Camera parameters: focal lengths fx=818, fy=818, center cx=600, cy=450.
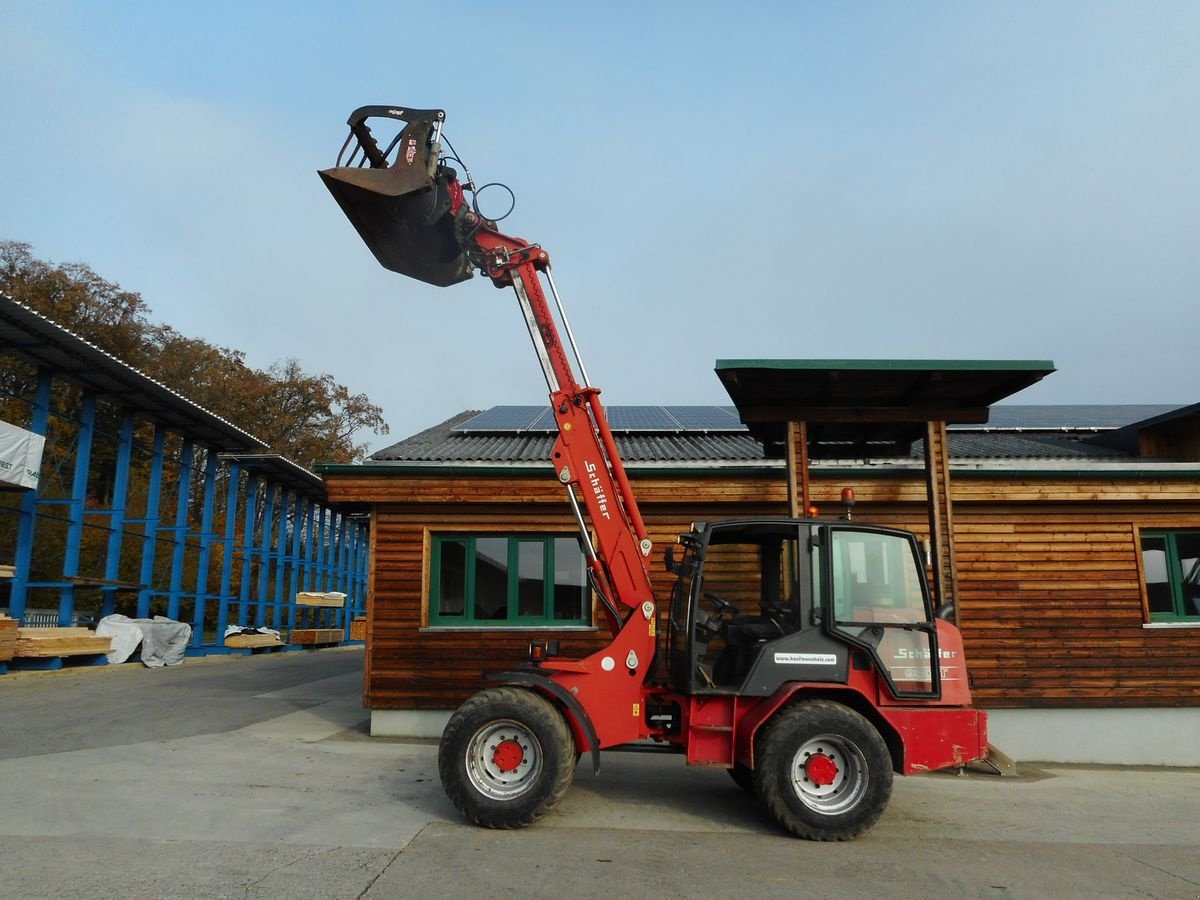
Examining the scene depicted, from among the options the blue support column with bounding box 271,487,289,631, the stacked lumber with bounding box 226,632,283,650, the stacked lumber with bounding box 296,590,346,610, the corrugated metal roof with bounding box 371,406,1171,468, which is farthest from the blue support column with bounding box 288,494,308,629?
the corrugated metal roof with bounding box 371,406,1171,468

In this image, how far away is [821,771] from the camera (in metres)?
6.22

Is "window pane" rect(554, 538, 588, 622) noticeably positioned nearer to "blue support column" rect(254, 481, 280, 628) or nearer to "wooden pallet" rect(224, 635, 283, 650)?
"wooden pallet" rect(224, 635, 283, 650)

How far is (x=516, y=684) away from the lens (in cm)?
648

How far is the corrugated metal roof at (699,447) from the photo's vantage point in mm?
11031

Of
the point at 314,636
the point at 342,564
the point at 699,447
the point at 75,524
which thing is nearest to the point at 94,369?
the point at 75,524

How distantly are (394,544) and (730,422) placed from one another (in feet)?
22.9

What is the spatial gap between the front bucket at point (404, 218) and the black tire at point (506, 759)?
3837 millimetres

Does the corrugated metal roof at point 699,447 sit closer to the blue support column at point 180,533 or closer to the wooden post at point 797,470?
the wooden post at point 797,470

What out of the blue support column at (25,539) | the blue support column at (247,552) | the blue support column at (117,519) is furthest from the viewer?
the blue support column at (247,552)

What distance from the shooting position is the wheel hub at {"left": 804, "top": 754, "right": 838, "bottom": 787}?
20.4 feet

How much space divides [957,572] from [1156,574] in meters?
2.64

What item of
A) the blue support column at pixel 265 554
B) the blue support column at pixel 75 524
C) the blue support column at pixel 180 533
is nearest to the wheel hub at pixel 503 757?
the blue support column at pixel 75 524

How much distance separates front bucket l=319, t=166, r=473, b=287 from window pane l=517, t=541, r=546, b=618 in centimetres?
413

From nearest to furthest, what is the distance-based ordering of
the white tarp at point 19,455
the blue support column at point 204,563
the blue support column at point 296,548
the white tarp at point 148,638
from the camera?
the white tarp at point 19,455, the white tarp at point 148,638, the blue support column at point 204,563, the blue support column at point 296,548
